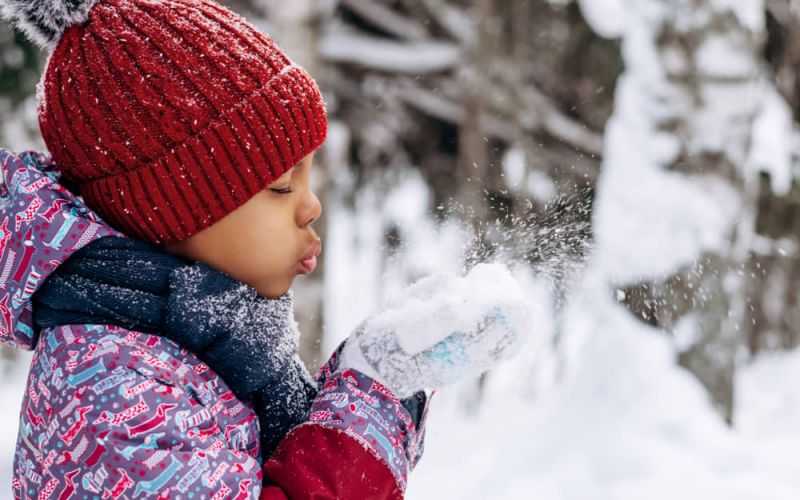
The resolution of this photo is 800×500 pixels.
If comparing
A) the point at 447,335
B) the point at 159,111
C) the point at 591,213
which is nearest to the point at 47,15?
the point at 159,111

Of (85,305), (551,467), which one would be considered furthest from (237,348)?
(551,467)

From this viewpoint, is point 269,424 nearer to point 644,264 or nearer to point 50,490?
point 50,490

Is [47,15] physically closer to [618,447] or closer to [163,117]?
[163,117]

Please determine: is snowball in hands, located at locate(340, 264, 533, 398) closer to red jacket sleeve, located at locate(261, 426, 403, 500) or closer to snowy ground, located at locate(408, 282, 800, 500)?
red jacket sleeve, located at locate(261, 426, 403, 500)

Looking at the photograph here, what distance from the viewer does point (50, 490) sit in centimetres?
112

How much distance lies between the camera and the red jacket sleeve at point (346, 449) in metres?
1.17

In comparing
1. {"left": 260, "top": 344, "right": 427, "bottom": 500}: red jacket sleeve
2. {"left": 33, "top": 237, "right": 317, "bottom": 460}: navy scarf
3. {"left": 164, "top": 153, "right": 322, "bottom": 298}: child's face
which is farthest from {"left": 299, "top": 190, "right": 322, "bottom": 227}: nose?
{"left": 260, "top": 344, "right": 427, "bottom": 500}: red jacket sleeve

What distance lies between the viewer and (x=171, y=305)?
3.91 ft

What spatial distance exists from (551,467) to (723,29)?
1998mm

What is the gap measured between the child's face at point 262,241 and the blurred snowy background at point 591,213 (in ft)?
1.40

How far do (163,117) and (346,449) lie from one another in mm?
590

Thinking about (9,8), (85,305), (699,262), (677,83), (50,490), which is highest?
(9,8)

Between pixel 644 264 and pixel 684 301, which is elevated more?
pixel 644 264

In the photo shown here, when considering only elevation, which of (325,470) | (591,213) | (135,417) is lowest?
(591,213)
